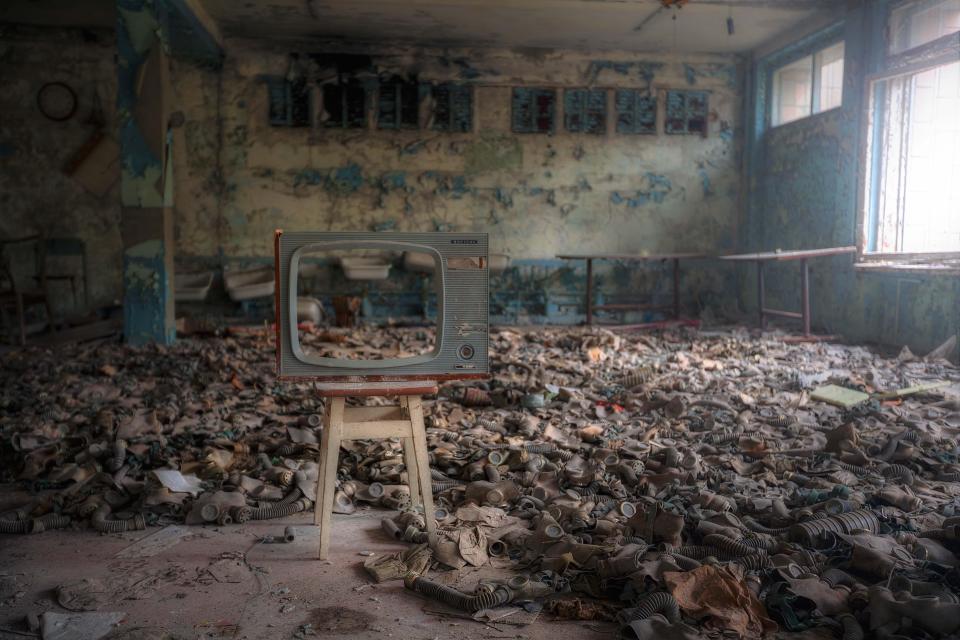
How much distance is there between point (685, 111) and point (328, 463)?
847cm

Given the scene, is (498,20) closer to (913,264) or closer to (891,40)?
(891,40)

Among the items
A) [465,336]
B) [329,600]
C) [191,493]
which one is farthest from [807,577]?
[191,493]

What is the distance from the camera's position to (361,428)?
2438mm

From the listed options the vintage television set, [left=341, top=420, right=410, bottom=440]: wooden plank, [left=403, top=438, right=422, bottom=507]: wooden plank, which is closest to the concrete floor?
[left=403, top=438, right=422, bottom=507]: wooden plank

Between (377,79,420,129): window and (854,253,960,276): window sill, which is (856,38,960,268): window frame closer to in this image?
(854,253,960,276): window sill

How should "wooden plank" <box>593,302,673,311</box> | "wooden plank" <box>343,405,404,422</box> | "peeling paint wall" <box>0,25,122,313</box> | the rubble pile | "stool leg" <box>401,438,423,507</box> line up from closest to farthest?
1. the rubble pile
2. "wooden plank" <box>343,405,404,422</box>
3. "stool leg" <box>401,438,423,507</box>
4. "peeling paint wall" <box>0,25,122,313</box>
5. "wooden plank" <box>593,302,673,311</box>

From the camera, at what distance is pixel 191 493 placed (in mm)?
3004

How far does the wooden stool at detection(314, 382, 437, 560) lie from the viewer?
7.68 feet

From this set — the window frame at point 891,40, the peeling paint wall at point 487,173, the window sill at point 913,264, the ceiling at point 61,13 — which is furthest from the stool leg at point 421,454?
the ceiling at point 61,13

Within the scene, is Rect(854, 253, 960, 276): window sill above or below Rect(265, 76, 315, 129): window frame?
below

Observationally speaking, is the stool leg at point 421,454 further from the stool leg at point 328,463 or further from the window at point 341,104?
the window at point 341,104

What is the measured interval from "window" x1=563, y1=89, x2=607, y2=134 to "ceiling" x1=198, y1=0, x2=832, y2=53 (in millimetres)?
561

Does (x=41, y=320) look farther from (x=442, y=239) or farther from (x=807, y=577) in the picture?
(x=807, y=577)

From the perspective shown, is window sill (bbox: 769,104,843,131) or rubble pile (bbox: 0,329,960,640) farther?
window sill (bbox: 769,104,843,131)
